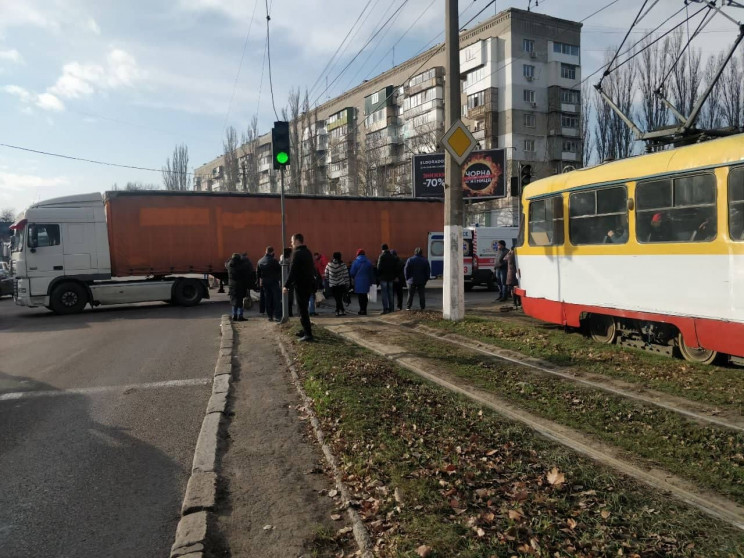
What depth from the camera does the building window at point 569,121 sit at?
150 ft

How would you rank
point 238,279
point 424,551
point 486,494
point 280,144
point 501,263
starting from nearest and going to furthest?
point 424,551 → point 486,494 → point 280,144 → point 238,279 → point 501,263

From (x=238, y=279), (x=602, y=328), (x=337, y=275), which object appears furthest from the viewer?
(x=337, y=275)

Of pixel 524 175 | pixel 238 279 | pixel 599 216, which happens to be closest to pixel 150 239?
pixel 238 279

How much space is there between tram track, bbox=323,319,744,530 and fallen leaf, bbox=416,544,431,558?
182 centimetres

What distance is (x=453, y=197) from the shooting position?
448 inches

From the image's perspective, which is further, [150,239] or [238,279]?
[150,239]

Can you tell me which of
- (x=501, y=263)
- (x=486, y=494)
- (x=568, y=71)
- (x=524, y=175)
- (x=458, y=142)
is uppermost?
(x=568, y=71)

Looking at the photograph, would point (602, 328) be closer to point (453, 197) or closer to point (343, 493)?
point (453, 197)

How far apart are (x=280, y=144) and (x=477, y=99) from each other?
37394 mm

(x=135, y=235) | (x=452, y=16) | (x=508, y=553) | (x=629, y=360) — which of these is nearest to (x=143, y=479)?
(x=508, y=553)

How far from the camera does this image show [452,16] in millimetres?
11359

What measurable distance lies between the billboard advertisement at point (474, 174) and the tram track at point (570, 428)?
71.1 feet

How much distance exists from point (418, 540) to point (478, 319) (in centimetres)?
872

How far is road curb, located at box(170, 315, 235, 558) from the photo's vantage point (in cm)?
325
